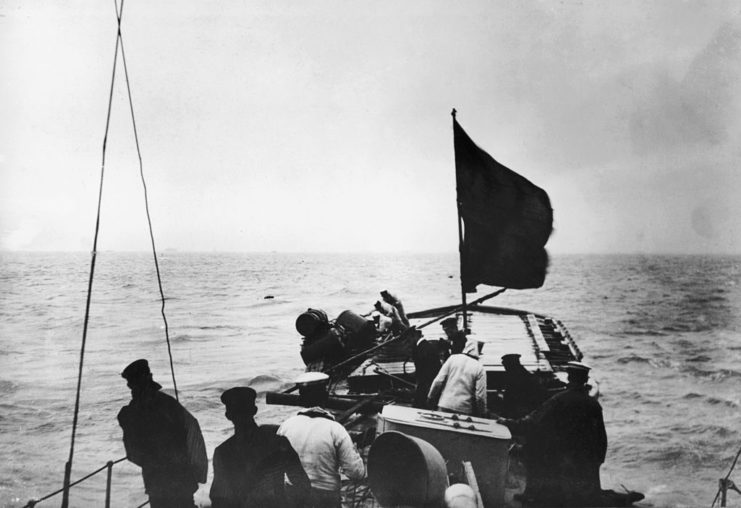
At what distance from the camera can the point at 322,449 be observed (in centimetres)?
363

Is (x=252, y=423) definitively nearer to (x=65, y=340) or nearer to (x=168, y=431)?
(x=168, y=431)

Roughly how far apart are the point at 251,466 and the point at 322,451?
54cm

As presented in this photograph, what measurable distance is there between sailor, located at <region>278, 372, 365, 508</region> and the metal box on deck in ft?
2.22

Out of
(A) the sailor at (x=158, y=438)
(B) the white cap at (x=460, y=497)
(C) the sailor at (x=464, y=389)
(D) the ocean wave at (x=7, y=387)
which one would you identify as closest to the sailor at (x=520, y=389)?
(C) the sailor at (x=464, y=389)

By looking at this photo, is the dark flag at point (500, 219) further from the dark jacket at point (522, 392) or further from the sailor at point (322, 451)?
the sailor at point (322, 451)

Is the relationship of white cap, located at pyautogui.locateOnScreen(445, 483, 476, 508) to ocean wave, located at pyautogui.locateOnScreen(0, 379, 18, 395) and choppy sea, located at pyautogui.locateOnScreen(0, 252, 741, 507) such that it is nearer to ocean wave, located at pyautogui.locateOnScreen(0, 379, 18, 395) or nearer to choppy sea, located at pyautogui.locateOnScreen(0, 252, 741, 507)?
choppy sea, located at pyautogui.locateOnScreen(0, 252, 741, 507)

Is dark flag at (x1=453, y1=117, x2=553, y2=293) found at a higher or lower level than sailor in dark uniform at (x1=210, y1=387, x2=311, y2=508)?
higher

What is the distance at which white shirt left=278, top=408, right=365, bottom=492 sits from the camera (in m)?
3.62

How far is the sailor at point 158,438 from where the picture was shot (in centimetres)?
419

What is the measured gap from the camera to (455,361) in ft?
16.1

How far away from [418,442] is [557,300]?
156ft

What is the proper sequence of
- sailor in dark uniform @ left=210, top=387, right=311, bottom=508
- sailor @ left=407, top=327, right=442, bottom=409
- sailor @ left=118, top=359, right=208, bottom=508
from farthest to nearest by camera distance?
sailor @ left=407, top=327, right=442, bottom=409 < sailor @ left=118, top=359, right=208, bottom=508 < sailor in dark uniform @ left=210, top=387, right=311, bottom=508

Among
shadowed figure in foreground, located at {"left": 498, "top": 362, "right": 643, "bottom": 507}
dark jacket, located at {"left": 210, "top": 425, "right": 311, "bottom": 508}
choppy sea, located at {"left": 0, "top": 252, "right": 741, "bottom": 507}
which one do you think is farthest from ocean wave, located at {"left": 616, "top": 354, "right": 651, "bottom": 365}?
dark jacket, located at {"left": 210, "top": 425, "right": 311, "bottom": 508}

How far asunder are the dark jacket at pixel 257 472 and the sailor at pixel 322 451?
3.7 inches
